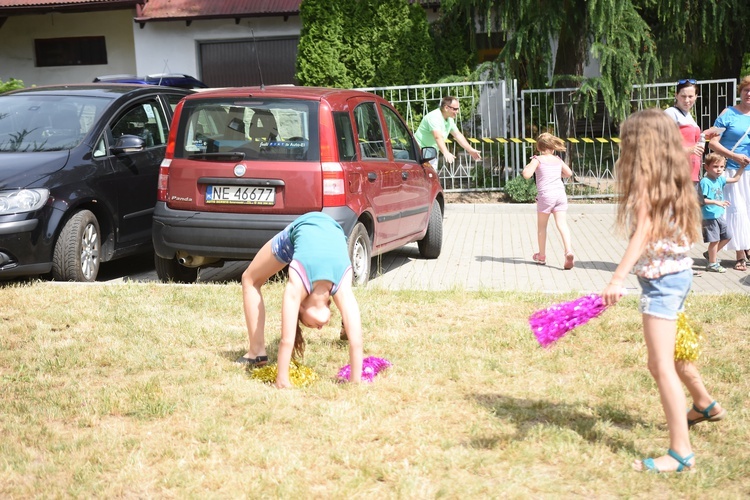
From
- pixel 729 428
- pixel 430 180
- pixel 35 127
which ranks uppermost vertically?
pixel 35 127

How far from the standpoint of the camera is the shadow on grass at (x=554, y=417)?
4766mm

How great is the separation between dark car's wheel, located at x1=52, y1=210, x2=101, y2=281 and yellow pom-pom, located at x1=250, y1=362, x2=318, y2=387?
364cm

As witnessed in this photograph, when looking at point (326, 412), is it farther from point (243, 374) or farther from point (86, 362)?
point (86, 362)

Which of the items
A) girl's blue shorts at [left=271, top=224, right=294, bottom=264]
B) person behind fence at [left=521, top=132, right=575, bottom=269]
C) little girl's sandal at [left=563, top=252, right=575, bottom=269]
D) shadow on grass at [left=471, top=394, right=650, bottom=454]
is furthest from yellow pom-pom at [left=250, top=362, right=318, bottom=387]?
person behind fence at [left=521, top=132, right=575, bottom=269]

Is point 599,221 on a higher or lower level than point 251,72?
lower

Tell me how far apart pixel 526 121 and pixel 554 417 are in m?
11.8

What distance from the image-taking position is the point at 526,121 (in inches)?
645

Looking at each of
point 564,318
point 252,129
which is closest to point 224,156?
point 252,129

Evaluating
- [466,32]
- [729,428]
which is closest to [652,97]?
[466,32]

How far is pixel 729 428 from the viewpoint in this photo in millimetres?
4938

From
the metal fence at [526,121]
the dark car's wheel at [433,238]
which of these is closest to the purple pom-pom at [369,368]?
the dark car's wheel at [433,238]

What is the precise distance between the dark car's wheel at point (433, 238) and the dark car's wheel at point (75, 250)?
370 centimetres

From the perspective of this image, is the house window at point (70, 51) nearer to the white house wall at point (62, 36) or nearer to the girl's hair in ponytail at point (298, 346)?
the white house wall at point (62, 36)

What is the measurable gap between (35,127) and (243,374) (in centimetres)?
495
